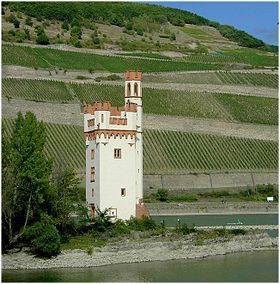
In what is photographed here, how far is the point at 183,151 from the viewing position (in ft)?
232

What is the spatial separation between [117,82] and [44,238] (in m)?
58.6

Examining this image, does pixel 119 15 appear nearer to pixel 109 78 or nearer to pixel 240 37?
pixel 240 37

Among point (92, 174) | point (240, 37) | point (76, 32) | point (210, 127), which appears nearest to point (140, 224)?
point (92, 174)

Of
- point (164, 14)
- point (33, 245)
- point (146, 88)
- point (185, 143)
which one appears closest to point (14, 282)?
point (33, 245)

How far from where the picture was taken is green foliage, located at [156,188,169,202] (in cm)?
5909

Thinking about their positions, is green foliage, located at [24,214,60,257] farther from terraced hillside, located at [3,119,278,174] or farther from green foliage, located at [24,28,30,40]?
green foliage, located at [24,28,30,40]

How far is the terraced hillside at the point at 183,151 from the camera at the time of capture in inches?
2589

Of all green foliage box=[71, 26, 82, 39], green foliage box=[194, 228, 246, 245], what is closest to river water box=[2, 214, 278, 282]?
green foliage box=[194, 228, 246, 245]

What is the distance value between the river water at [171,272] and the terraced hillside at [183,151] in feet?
99.7

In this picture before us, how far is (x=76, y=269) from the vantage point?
30.4 m

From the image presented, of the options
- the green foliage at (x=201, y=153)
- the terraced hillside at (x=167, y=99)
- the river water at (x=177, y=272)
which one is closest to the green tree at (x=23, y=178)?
the river water at (x=177, y=272)

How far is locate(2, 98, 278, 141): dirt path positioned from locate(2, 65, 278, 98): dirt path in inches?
498

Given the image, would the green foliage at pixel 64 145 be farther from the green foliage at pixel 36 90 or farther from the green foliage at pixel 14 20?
the green foliage at pixel 14 20

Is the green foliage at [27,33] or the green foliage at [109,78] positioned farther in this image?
the green foliage at [27,33]
